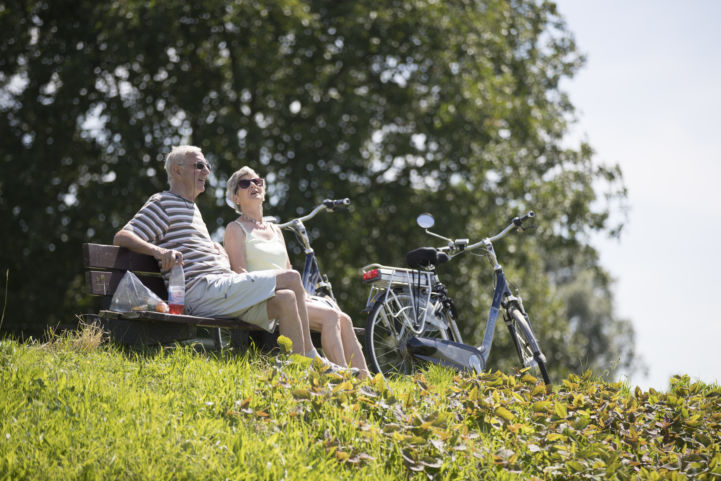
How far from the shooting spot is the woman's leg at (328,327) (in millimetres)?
5152

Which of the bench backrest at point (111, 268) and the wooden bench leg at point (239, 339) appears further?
the wooden bench leg at point (239, 339)

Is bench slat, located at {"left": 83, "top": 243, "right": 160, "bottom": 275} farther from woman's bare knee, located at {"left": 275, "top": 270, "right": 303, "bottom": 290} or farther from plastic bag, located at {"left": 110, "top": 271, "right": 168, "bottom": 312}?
woman's bare knee, located at {"left": 275, "top": 270, "right": 303, "bottom": 290}

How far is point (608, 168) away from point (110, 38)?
Answer: 937 cm

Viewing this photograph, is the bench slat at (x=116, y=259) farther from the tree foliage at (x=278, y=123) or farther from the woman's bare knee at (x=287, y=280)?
the tree foliage at (x=278, y=123)

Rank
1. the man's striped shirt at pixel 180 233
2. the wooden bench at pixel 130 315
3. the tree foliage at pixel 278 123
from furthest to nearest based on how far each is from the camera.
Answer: the tree foliage at pixel 278 123 → the man's striped shirt at pixel 180 233 → the wooden bench at pixel 130 315

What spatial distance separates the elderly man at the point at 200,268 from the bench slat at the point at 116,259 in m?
0.09

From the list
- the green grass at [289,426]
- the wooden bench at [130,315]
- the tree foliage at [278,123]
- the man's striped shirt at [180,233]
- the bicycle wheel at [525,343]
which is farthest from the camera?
the tree foliage at [278,123]

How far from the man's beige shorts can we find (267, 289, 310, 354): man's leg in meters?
0.06

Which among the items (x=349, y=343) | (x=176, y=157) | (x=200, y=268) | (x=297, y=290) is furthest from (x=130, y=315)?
(x=349, y=343)

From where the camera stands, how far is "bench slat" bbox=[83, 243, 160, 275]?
4.81m

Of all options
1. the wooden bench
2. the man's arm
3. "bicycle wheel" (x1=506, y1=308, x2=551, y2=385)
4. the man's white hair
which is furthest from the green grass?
the man's white hair

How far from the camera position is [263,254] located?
548 cm

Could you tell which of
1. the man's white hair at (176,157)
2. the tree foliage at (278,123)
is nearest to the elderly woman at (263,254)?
the man's white hair at (176,157)

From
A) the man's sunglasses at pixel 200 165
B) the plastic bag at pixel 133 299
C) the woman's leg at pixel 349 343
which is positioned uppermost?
the man's sunglasses at pixel 200 165
